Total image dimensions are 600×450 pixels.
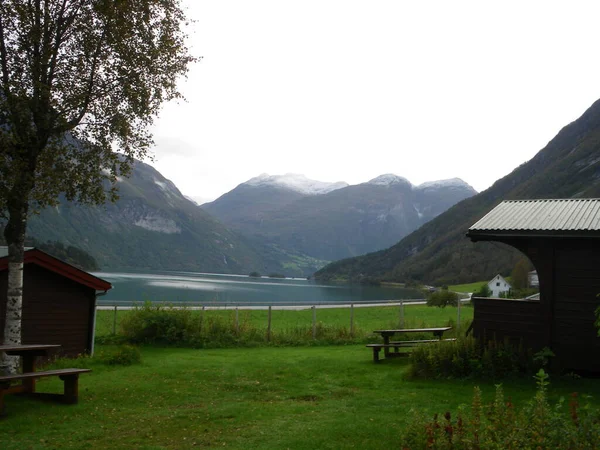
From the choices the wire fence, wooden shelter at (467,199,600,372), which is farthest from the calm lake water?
wooden shelter at (467,199,600,372)

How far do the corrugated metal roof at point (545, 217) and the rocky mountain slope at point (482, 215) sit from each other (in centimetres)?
10426

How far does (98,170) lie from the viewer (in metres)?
12.9

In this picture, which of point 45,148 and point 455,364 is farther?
point 45,148

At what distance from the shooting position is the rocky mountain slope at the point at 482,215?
130 m

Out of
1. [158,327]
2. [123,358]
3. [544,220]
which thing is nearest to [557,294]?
[544,220]

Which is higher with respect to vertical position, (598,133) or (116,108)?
(598,133)

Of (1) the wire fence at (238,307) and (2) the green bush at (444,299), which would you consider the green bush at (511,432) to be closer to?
(1) the wire fence at (238,307)

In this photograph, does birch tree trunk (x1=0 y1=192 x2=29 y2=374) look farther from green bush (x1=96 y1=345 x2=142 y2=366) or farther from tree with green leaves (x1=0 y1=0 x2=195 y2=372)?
green bush (x1=96 y1=345 x2=142 y2=366)

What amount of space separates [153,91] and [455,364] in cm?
933

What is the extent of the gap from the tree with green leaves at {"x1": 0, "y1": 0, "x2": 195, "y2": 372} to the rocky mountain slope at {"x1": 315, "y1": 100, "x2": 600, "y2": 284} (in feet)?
358

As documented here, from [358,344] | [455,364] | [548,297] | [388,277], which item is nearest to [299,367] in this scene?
[455,364]

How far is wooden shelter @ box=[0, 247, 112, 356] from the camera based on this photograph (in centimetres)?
1507

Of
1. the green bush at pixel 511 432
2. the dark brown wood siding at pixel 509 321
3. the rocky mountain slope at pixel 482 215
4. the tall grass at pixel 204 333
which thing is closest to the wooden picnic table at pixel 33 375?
the green bush at pixel 511 432

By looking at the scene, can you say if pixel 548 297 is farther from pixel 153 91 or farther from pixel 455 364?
pixel 153 91
